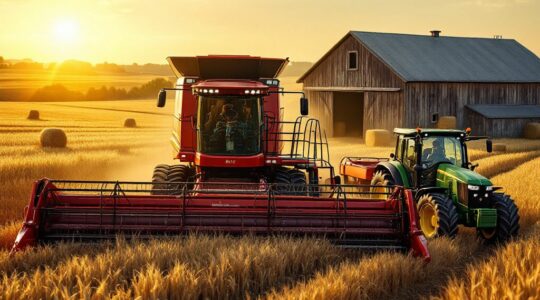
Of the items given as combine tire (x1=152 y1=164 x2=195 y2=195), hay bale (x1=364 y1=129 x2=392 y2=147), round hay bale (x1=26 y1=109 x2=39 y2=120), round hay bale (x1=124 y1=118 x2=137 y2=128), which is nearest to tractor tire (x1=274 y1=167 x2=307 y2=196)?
combine tire (x1=152 y1=164 x2=195 y2=195)

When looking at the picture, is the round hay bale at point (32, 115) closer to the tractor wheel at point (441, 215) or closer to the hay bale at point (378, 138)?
the hay bale at point (378, 138)

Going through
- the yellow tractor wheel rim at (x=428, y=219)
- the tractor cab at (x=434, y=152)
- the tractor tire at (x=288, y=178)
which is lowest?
the yellow tractor wheel rim at (x=428, y=219)

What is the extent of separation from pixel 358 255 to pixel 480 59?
3359 centimetres

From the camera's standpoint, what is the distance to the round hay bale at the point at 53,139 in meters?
25.4

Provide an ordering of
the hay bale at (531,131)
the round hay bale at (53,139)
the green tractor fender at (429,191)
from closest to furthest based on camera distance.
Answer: the green tractor fender at (429,191), the round hay bale at (53,139), the hay bale at (531,131)

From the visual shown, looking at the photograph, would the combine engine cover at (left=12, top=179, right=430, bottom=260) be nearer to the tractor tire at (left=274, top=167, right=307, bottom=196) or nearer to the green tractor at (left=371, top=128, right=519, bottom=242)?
the green tractor at (left=371, top=128, right=519, bottom=242)

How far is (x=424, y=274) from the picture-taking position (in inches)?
352

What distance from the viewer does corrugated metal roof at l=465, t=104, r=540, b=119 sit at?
36.7m

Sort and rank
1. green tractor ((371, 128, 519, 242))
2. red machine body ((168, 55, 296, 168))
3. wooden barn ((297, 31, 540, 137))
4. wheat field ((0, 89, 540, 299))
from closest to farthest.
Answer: wheat field ((0, 89, 540, 299))
green tractor ((371, 128, 519, 242))
red machine body ((168, 55, 296, 168))
wooden barn ((297, 31, 540, 137))

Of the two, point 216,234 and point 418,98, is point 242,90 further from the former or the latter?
point 418,98

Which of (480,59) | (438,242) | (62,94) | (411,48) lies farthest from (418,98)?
(62,94)

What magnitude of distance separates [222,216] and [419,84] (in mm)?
26918

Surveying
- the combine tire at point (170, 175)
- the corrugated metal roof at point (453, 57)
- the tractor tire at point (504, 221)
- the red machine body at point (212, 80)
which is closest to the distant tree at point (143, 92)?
the corrugated metal roof at point (453, 57)

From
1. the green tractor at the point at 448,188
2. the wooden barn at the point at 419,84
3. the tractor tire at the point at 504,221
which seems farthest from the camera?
the wooden barn at the point at 419,84
